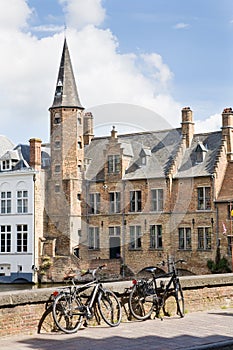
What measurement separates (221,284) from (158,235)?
32.3 m

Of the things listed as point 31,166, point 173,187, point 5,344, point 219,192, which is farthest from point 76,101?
point 5,344

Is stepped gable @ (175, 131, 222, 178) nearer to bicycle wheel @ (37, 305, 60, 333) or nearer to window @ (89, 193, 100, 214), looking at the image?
window @ (89, 193, 100, 214)

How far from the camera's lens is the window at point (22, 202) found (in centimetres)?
4678

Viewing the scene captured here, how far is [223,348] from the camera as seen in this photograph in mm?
8719

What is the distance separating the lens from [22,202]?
4694 centimetres

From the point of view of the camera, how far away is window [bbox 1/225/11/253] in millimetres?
47031

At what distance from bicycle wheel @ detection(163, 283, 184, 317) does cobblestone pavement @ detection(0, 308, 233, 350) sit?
37 centimetres

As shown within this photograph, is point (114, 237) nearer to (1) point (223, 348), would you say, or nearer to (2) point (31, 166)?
(2) point (31, 166)

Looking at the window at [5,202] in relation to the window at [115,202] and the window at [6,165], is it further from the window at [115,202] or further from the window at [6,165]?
the window at [115,202]

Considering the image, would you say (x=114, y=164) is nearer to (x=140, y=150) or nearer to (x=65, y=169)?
(x=140, y=150)

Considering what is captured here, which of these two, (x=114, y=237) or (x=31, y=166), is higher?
(x=31, y=166)

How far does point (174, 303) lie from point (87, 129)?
1606 inches

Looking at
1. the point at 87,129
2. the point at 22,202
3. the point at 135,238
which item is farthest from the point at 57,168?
the point at 135,238

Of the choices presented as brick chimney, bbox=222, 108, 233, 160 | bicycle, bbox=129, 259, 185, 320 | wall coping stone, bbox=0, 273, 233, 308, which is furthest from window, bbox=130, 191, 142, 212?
bicycle, bbox=129, 259, 185, 320
